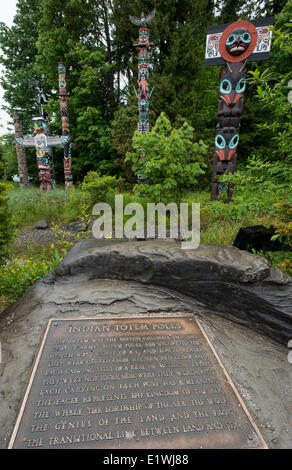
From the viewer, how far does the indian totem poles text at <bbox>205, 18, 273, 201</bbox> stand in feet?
20.6

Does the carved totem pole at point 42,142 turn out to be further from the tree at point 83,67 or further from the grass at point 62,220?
the tree at point 83,67

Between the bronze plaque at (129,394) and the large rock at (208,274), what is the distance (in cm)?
52

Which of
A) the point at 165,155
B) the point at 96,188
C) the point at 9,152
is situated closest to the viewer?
the point at 165,155

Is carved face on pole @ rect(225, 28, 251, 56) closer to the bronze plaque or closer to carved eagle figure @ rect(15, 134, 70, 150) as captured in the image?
the bronze plaque

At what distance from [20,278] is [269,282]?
349 centimetres

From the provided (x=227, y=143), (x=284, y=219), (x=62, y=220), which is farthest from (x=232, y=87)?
(x=62, y=220)

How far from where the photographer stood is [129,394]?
5.82 ft

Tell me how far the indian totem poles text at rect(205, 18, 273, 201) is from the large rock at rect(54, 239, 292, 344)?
14.6 feet

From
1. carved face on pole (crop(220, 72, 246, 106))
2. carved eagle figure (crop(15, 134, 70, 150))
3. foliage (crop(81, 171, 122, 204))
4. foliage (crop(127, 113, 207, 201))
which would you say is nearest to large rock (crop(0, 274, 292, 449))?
foliage (crop(127, 113, 207, 201))

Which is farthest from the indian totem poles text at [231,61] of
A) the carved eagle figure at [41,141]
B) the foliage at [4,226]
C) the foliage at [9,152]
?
the foliage at [9,152]

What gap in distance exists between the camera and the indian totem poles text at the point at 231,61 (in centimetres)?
628

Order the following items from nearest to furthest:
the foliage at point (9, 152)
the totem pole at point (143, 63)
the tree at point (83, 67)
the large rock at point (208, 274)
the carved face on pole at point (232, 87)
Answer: the large rock at point (208, 274) → the carved face on pole at point (232, 87) → the totem pole at point (143, 63) → the tree at point (83, 67) → the foliage at point (9, 152)

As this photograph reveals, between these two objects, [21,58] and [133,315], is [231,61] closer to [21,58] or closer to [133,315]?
[133,315]

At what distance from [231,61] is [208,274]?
6.83m
